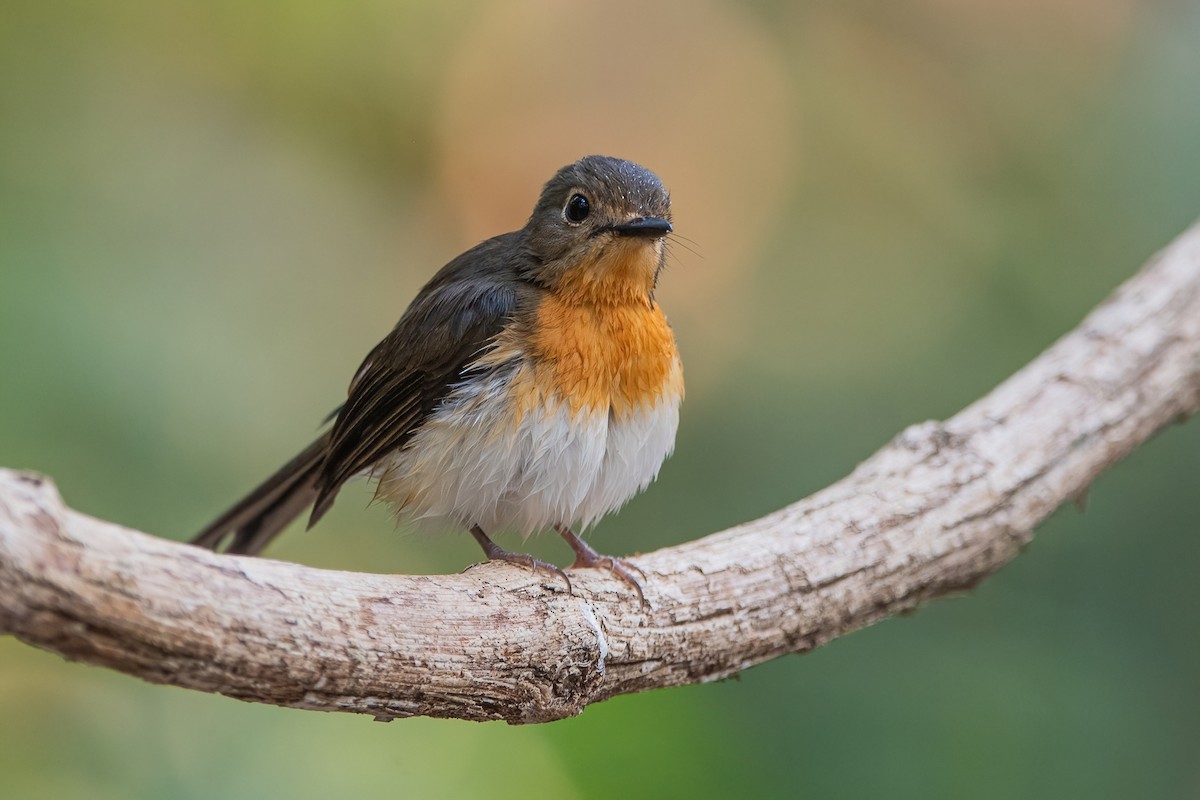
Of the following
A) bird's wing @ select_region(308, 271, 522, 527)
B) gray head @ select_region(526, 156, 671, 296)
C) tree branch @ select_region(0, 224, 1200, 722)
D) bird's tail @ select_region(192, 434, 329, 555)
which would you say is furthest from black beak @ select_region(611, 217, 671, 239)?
bird's tail @ select_region(192, 434, 329, 555)

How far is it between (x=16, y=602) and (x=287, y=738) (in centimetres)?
226

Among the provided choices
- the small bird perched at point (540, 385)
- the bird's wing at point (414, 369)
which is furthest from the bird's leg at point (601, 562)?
the bird's wing at point (414, 369)

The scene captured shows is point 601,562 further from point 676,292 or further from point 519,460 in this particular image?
point 676,292

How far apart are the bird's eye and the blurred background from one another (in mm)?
1188

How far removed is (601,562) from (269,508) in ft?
4.25

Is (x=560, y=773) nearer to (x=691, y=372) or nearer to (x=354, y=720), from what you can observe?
(x=354, y=720)

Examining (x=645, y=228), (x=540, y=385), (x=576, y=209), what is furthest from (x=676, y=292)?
(x=540, y=385)

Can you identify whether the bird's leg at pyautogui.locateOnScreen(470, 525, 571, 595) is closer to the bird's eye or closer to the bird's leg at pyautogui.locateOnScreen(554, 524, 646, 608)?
the bird's leg at pyautogui.locateOnScreen(554, 524, 646, 608)

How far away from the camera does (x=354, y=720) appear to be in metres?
4.28

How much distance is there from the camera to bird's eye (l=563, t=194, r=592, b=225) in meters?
3.49

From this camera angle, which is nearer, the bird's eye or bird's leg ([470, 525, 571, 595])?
bird's leg ([470, 525, 571, 595])

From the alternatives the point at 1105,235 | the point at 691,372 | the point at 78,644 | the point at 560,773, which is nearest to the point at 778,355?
the point at 691,372

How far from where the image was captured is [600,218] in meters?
3.44

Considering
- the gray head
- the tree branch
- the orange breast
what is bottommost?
the tree branch
